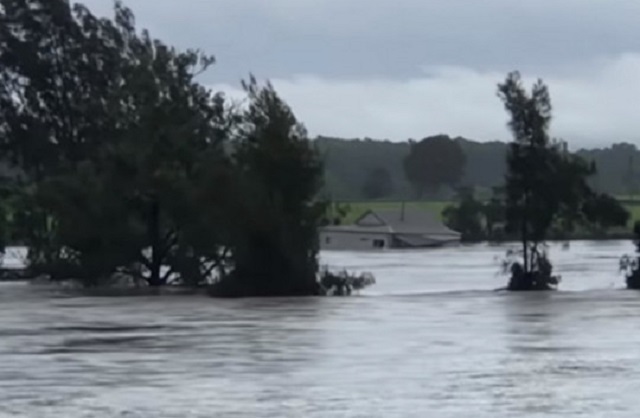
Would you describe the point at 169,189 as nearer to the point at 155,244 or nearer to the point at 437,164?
the point at 155,244

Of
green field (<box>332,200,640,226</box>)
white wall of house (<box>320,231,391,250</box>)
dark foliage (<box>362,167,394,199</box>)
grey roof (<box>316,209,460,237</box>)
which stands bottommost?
white wall of house (<box>320,231,391,250</box>)

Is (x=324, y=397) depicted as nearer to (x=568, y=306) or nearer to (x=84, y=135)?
(x=568, y=306)

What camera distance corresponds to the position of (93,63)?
64312mm

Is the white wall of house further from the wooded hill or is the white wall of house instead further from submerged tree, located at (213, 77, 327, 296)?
submerged tree, located at (213, 77, 327, 296)

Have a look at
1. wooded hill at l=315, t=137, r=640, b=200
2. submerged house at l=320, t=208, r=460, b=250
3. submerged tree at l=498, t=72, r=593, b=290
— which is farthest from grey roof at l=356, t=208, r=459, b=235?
submerged tree at l=498, t=72, r=593, b=290

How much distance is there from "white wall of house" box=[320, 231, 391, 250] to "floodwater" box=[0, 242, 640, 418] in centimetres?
5130

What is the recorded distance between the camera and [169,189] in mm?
45469

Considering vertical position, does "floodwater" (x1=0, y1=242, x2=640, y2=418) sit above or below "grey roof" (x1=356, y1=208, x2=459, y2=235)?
below

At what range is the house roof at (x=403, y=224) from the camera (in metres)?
92.9

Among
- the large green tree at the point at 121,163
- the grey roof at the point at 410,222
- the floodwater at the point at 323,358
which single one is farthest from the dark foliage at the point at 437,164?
the floodwater at the point at 323,358

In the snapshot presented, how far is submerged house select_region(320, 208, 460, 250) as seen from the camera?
90988mm

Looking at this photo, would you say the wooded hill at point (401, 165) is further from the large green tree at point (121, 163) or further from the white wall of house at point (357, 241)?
the large green tree at point (121, 163)

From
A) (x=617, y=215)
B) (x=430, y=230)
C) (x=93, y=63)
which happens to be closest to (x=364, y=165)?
(x=430, y=230)

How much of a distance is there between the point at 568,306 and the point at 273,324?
743 centimetres
